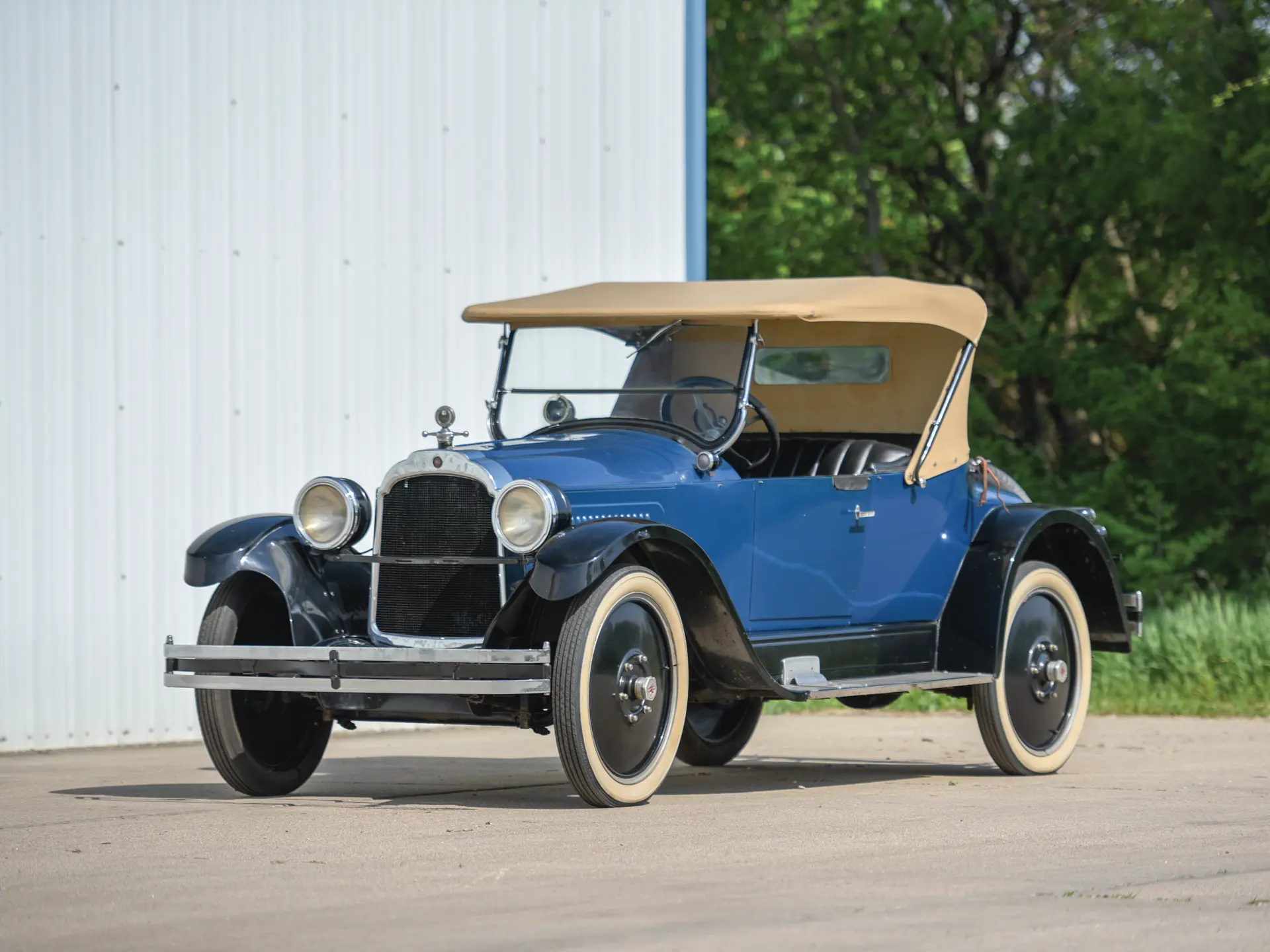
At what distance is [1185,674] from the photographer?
13.4 m

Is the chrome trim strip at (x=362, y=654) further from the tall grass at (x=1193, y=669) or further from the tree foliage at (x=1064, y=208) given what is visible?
the tree foliage at (x=1064, y=208)

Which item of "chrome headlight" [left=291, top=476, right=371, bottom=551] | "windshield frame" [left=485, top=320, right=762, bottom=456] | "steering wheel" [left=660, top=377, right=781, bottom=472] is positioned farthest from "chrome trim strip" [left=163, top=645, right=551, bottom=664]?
"steering wheel" [left=660, top=377, right=781, bottom=472]

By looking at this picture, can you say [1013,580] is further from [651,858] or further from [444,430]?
[651,858]

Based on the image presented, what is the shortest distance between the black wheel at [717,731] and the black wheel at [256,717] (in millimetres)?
2019

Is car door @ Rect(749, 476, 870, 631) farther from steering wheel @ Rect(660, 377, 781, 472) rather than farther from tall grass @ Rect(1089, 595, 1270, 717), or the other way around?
tall grass @ Rect(1089, 595, 1270, 717)

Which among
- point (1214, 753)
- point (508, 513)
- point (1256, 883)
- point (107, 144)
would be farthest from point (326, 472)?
point (1256, 883)

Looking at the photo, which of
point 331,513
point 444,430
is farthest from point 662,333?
point 331,513

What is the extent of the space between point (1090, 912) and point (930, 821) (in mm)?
1959

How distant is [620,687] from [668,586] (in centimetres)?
58

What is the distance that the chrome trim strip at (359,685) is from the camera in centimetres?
678

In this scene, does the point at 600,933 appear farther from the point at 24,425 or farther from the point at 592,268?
the point at 592,268

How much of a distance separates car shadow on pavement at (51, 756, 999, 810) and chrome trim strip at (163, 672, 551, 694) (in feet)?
1.92

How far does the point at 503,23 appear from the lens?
12.0 m

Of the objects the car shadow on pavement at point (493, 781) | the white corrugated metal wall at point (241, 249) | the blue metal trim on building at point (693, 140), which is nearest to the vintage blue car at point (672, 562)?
the car shadow on pavement at point (493, 781)
